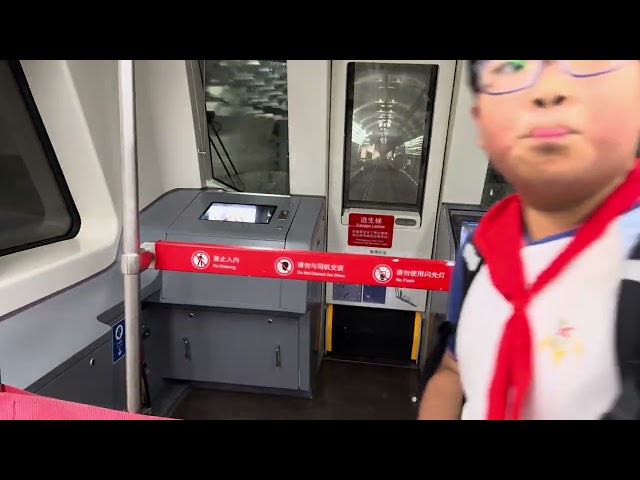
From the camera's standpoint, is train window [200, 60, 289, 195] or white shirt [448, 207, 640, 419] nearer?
white shirt [448, 207, 640, 419]

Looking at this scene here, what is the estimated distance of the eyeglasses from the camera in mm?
594

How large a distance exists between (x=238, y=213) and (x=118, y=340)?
0.96m

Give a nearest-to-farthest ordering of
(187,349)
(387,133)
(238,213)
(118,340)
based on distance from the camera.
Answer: (118,340), (238,213), (187,349), (387,133)

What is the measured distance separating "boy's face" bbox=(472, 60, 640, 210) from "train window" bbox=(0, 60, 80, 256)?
6.13ft

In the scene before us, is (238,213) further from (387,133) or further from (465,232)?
(465,232)

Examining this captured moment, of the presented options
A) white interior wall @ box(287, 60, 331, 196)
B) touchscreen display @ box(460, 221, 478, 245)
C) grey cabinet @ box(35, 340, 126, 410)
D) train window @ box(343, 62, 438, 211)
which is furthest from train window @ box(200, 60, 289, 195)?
touchscreen display @ box(460, 221, 478, 245)

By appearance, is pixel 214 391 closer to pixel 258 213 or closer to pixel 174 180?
pixel 258 213

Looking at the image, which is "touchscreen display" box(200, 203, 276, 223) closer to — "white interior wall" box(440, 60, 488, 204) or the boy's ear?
"white interior wall" box(440, 60, 488, 204)

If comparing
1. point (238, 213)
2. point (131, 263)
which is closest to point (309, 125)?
point (238, 213)

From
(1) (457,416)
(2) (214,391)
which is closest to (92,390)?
(2) (214,391)

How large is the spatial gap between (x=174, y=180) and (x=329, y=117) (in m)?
1.11

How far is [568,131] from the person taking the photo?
0.59 m

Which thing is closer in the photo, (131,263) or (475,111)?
(475,111)
